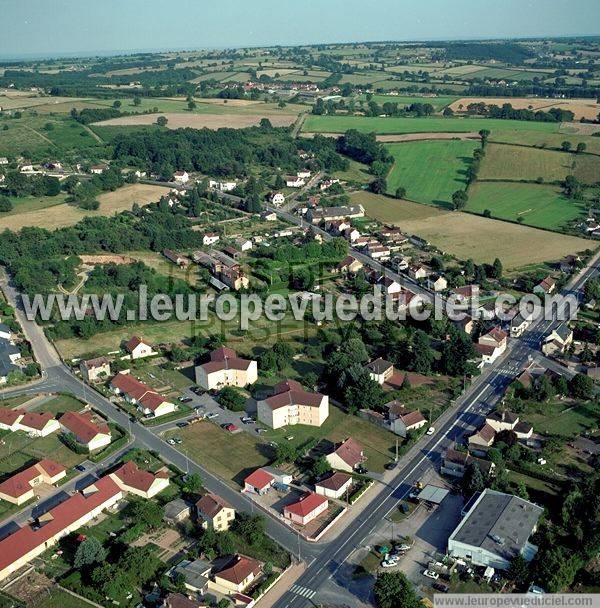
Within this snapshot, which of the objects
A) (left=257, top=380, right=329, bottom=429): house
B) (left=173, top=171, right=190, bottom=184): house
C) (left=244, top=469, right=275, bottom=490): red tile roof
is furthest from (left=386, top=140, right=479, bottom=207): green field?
(left=244, top=469, right=275, bottom=490): red tile roof

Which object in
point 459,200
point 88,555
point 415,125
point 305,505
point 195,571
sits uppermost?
point 415,125

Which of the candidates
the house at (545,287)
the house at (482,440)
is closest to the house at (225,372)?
the house at (482,440)

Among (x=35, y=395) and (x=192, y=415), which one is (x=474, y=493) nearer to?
(x=192, y=415)

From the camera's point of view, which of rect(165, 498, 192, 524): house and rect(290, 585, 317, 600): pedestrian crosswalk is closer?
rect(290, 585, 317, 600): pedestrian crosswalk

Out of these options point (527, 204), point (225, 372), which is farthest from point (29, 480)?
point (527, 204)

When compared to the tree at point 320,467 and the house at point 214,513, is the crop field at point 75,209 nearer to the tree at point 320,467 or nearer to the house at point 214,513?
the tree at point 320,467

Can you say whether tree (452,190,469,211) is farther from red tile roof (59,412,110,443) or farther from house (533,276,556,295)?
red tile roof (59,412,110,443)

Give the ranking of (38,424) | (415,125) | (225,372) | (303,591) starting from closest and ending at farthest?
(303,591)
(38,424)
(225,372)
(415,125)

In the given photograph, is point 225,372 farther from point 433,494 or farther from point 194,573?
point 194,573
